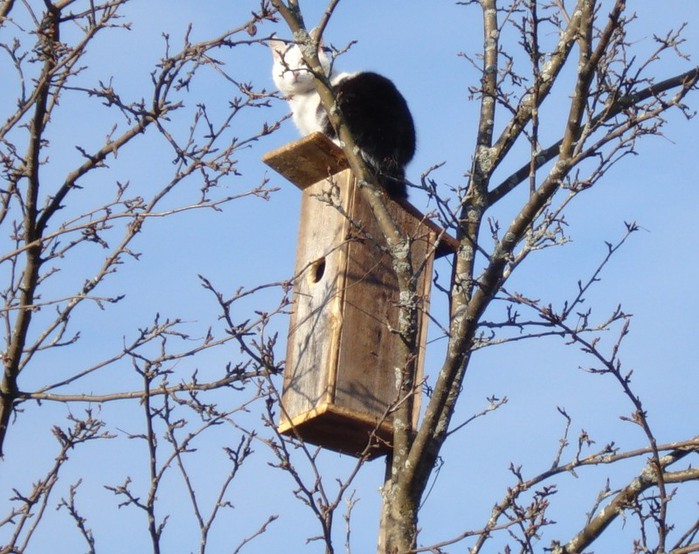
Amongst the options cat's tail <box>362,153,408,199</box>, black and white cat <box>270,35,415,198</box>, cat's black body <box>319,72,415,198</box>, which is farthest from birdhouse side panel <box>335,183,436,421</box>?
cat's black body <box>319,72,415,198</box>

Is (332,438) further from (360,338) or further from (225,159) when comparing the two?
(225,159)

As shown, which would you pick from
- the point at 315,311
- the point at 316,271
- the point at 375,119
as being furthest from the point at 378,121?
the point at 315,311

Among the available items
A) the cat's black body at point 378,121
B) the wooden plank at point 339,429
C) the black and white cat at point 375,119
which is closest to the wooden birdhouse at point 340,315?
the wooden plank at point 339,429

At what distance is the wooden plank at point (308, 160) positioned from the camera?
4.50 m

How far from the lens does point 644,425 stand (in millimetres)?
3041

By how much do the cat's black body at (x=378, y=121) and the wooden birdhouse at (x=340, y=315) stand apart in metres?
0.82

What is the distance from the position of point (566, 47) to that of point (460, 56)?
1.23 feet

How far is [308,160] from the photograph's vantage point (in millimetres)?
4609

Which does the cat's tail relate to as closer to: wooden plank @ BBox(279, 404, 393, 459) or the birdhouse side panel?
the birdhouse side panel

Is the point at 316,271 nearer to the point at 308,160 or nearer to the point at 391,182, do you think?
the point at 308,160

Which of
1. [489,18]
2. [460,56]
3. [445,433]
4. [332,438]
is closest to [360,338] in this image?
[332,438]

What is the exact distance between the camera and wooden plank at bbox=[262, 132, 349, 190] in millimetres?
4500

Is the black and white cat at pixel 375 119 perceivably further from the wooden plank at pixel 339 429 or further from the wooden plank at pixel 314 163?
the wooden plank at pixel 339 429

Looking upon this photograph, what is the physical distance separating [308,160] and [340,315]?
2.14 ft
